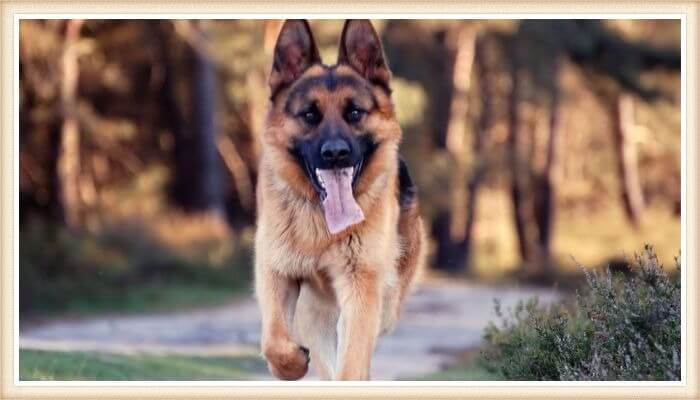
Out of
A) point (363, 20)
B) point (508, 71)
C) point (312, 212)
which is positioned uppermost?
point (508, 71)

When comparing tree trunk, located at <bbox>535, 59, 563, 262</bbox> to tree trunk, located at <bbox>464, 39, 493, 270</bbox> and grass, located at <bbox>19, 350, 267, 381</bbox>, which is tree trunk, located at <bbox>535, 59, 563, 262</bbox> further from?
grass, located at <bbox>19, 350, 267, 381</bbox>

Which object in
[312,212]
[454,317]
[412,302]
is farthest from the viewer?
[412,302]

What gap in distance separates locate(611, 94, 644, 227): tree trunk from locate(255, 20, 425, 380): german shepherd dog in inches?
905

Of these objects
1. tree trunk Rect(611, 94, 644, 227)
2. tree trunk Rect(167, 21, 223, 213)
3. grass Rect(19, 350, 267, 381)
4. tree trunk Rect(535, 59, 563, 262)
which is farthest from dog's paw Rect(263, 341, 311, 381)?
tree trunk Rect(611, 94, 644, 227)

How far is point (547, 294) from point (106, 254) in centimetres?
772

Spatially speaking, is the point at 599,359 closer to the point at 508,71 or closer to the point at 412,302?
the point at 412,302

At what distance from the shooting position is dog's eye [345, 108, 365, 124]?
684 centimetres

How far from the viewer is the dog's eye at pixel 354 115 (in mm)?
6836

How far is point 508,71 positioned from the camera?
24.3m

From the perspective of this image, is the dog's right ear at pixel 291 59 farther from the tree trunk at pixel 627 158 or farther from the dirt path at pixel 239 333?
the tree trunk at pixel 627 158

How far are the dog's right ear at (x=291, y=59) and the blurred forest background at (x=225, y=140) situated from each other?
35.3 ft

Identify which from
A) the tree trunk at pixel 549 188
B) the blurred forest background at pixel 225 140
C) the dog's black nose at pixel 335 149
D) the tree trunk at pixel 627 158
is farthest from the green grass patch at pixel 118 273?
the tree trunk at pixel 627 158

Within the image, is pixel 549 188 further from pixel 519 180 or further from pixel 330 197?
pixel 330 197

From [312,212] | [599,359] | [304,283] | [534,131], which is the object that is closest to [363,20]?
[312,212]
